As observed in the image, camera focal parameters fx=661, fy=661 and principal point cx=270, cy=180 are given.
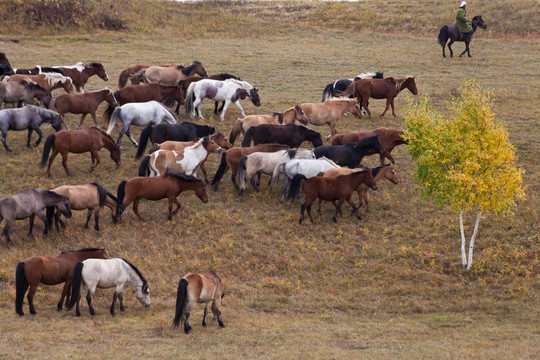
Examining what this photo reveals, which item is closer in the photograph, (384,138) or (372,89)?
(384,138)

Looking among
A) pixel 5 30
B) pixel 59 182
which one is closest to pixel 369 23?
pixel 5 30

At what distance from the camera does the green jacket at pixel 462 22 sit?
33250 mm

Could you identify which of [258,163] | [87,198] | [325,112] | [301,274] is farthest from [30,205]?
[325,112]

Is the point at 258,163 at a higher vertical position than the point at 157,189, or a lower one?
higher

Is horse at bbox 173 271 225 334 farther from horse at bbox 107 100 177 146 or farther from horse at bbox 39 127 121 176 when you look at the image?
horse at bbox 107 100 177 146

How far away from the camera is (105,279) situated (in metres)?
11.8

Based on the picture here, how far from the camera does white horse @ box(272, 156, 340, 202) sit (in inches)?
670

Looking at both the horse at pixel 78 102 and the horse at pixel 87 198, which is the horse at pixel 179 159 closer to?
the horse at pixel 87 198

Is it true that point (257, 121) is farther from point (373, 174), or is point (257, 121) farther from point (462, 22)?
point (462, 22)

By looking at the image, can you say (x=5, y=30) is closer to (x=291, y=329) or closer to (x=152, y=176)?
(x=152, y=176)

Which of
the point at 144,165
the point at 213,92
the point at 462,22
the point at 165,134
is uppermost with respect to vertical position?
the point at 462,22

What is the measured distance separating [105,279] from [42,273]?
1.12m

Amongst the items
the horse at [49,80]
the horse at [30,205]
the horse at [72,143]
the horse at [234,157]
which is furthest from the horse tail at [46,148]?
the horse at [49,80]

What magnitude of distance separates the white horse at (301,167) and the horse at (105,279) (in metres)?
5.85
